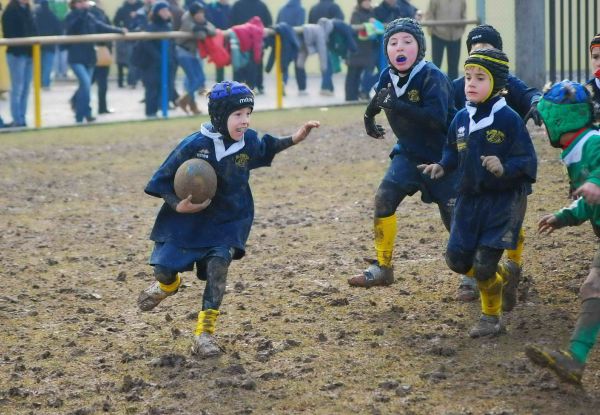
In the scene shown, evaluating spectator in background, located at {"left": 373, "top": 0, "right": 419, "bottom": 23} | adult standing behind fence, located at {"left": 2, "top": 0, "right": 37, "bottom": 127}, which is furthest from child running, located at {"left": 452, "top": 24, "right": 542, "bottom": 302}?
spectator in background, located at {"left": 373, "top": 0, "right": 419, "bottom": 23}

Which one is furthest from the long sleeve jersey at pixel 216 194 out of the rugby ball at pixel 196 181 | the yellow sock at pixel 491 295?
the yellow sock at pixel 491 295

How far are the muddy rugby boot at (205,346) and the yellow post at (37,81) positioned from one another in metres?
12.0

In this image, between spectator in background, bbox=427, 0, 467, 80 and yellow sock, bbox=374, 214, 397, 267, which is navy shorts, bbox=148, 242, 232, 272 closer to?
yellow sock, bbox=374, 214, 397, 267

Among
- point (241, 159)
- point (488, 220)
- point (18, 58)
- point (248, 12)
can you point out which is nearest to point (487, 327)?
point (488, 220)

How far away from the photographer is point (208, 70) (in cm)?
2562

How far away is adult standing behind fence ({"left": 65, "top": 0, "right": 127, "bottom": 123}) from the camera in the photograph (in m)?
18.6

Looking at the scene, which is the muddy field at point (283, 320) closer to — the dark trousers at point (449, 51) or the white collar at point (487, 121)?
the white collar at point (487, 121)

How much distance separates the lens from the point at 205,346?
6.45 meters

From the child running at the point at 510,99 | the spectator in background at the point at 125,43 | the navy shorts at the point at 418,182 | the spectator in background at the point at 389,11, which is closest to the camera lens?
the child running at the point at 510,99

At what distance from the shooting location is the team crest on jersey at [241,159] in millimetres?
6778

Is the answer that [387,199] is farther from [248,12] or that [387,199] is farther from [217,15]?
[217,15]

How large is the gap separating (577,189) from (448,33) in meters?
15.3

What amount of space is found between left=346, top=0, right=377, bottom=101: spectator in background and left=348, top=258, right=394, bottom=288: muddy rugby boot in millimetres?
13670

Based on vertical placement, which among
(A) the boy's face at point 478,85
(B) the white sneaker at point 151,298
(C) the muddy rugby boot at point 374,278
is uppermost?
(A) the boy's face at point 478,85
